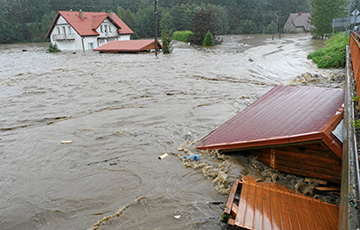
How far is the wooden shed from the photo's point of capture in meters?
4.84

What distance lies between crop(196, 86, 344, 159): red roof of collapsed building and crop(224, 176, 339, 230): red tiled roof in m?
0.92

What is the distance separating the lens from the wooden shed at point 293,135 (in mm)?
4840

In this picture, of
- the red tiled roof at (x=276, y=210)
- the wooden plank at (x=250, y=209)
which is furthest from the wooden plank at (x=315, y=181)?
the wooden plank at (x=250, y=209)

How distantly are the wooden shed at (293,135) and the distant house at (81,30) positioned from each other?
40.1m

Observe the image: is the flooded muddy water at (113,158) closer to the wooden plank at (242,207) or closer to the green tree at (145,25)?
the wooden plank at (242,207)

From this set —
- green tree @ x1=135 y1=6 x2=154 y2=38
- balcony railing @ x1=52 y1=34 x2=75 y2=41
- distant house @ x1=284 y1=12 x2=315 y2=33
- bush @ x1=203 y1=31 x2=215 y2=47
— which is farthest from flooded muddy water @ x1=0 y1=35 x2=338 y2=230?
distant house @ x1=284 y1=12 x2=315 y2=33

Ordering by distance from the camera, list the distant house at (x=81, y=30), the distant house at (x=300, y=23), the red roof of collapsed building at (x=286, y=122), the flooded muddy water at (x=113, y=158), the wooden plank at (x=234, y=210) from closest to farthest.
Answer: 1. the wooden plank at (x=234, y=210)
2. the flooded muddy water at (x=113, y=158)
3. the red roof of collapsed building at (x=286, y=122)
4. the distant house at (x=81, y=30)
5. the distant house at (x=300, y=23)

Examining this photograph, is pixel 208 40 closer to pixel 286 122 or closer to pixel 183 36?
pixel 183 36

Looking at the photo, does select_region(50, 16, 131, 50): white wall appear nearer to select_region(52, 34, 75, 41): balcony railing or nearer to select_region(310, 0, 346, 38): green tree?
select_region(52, 34, 75, 41): balcony railing

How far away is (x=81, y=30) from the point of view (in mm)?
43750

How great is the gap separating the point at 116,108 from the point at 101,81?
6.04 m

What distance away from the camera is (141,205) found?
15.8ft

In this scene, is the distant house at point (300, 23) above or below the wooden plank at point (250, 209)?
above

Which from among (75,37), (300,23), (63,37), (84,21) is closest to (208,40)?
(84,21)
